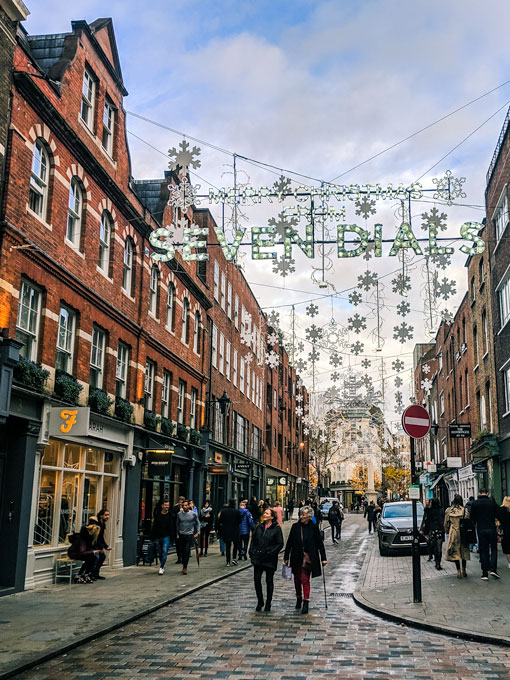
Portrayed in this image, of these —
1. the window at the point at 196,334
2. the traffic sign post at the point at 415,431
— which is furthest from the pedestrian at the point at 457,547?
the window at the point at 196,334

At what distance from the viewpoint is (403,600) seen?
11898 mm

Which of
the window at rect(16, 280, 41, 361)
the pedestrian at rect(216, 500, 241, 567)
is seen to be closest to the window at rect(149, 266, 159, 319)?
the pedestrian at rect(216, 500, 241, 567)

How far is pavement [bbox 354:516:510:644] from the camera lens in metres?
9.36

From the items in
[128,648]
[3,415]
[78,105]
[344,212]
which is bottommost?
[128,648]

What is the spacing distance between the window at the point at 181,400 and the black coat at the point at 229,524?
595cm

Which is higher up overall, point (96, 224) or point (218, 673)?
point (96, 224)

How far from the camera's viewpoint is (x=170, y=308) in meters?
24.6

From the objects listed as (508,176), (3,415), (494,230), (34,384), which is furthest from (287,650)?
(494,230)

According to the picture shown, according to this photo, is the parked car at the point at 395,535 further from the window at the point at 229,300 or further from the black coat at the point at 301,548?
the window at the point at 229,300

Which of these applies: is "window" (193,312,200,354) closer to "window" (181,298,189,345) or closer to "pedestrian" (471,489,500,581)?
"window" (181,298,189,345)

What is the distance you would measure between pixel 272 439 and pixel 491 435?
86.3ft

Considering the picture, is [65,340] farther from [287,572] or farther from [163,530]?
[287,572]

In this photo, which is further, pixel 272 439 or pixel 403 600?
pixel 272 439

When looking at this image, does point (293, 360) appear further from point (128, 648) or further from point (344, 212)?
point (128, 648)
